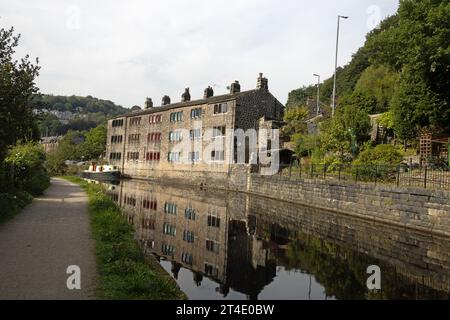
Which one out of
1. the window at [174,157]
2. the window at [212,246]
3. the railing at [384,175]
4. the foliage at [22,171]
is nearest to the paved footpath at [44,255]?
the window at [212,246]

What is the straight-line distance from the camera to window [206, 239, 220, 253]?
1309 centimetres

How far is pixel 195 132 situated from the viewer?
144ft

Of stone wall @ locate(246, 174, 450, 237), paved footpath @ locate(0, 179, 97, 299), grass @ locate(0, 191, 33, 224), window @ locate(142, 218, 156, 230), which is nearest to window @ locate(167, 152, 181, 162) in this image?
stone wall @ locate(246, 174, 450, 237)

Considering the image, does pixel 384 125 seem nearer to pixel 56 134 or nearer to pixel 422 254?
pixel 422 254

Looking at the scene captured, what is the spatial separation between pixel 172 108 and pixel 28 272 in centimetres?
4119

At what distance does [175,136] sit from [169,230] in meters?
31.5

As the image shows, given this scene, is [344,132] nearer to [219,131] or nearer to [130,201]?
[219,131]

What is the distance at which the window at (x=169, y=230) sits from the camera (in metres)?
15.7

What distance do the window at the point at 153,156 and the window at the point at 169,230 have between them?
33.2 metres

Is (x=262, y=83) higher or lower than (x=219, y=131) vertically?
higher

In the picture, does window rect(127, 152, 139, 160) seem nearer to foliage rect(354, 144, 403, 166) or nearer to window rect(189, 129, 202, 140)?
window rect(189, 129, 202, 140)

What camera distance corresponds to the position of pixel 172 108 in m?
48.1

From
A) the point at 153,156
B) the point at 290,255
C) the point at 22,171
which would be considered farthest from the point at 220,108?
the point at 290,255

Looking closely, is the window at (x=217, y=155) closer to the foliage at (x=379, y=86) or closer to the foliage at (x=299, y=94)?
the foliage at (x=379, y=86)
